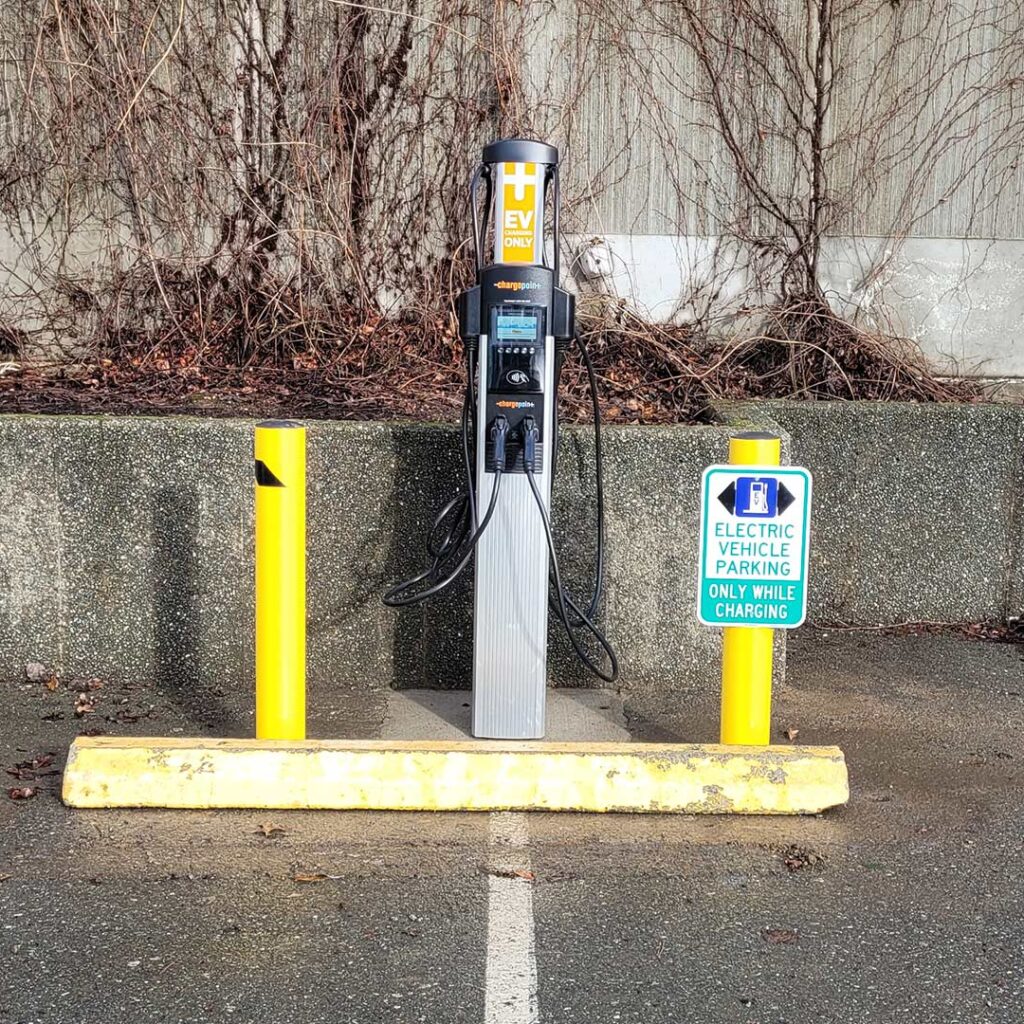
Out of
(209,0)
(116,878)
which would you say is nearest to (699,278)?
(209,0)

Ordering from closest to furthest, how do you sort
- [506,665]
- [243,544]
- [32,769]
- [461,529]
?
[32,769]
[506,665]
[461,529]
[243,544]

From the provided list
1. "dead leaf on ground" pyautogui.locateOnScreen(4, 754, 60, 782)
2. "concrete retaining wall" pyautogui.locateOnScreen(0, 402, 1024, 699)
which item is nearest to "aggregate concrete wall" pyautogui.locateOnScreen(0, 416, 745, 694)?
"concrete retaining wall" pyautogui.locateOnScreen(0, 402, 1024, 699)

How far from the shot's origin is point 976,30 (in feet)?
24.3

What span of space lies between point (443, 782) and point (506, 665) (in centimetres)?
58

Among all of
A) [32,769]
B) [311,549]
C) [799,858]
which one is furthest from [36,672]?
[799,858]

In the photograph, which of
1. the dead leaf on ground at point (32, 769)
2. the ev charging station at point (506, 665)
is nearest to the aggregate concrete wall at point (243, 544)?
the ev charging station at point (506, 665)

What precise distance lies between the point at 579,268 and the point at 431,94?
1.25 metres

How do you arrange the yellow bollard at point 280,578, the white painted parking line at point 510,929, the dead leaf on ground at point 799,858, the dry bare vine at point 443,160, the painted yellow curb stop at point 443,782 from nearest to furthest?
1. the white painted parking line at point 510,929
2. the dead leaf on ground at point 799,858
3. the painted yellow curb stop at point 443,782
4. the yellow bollard at point 280,578
5. the dry bare vine at point 443,160

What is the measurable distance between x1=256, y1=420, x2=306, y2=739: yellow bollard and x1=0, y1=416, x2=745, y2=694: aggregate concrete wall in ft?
2.96

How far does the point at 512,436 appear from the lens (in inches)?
173

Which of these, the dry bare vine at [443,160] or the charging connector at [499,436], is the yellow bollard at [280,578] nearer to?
the charging connector at [499,436]

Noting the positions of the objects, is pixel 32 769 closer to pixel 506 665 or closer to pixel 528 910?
pixel 506 665

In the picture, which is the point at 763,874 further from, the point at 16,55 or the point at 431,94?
the point at 16,55

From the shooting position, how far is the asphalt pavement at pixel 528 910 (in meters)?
2.99
